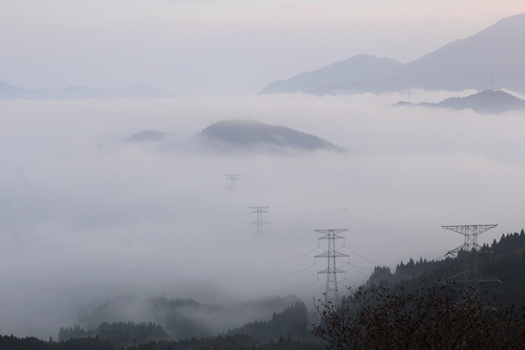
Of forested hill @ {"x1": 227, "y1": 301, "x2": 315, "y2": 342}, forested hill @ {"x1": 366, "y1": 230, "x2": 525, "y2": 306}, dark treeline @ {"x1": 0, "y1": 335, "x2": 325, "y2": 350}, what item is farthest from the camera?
forested hill @ {"x1": 227, "y1": 301, "x2": 315, "y2": 342}

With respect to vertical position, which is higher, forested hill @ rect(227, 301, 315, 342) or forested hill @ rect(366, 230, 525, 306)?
forested hill @ rect(366, 230, 525, 306)

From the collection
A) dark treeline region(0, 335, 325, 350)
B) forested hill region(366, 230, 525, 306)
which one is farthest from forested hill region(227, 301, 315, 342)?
forested hill region(366, 230, 525, 306)

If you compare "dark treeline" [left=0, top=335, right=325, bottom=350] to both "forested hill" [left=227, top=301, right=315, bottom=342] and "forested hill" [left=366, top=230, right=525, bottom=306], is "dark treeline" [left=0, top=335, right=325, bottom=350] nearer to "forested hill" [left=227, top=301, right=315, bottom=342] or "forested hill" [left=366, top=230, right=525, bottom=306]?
"forested hill" [left=227, top=301, right=315, bottom=342]

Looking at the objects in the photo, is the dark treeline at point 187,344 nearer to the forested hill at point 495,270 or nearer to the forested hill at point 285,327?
the forested hill at point 285,327

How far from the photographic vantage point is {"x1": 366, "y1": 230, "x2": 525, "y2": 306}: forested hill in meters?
116

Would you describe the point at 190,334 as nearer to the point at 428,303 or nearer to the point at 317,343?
the point at 317,343

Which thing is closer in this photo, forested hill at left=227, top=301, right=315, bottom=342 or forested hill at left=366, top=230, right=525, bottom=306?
forested hill at left=366, top=230, right=525, bottom=306

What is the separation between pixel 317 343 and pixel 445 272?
3215 cm

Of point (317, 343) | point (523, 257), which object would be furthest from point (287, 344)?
point (523, 257)

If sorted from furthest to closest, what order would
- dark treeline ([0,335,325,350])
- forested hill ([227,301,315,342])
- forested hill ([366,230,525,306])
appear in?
forested hill ([227,301,315,342]), dark treeline ([0,335,325,350]), forested hill ([366,230,525,306])

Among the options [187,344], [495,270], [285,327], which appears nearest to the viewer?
[495,270]

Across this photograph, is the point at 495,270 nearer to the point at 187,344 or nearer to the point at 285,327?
the point at 285,327

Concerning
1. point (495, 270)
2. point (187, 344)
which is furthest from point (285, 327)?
point (495, 270)

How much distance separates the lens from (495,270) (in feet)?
435
